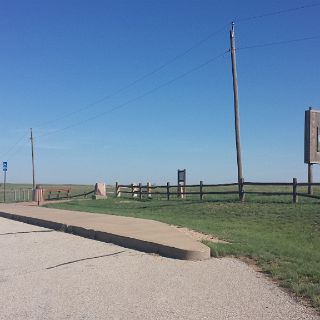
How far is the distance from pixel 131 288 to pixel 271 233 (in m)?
7.10

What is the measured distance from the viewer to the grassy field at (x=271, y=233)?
825cm

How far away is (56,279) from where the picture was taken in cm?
856

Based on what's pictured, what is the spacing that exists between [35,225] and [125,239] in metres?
→ 6.89

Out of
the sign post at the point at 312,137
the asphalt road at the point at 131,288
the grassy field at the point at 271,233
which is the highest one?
the sign post at the point at 312,137

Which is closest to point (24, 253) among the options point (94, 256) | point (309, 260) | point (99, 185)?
point (94, 256)

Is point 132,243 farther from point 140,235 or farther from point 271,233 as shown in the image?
point 271,233

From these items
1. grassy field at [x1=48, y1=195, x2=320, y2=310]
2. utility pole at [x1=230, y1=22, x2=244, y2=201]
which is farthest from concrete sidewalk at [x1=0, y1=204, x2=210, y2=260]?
utility pole at [x1=230, y1=22, x2=244, y2=201]

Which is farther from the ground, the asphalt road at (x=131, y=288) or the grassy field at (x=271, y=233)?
the grassy field at (x=271, y=233)

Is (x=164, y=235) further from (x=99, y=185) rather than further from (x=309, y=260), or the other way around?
(x=99, y=185)

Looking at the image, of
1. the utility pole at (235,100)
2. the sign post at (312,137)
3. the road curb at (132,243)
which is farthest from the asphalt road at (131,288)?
the utility pole at (235,100)

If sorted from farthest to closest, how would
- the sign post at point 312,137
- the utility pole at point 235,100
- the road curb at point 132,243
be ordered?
the utility pole at point 235,100 → the sign post at point 312,137 → the road curb at point 132,243

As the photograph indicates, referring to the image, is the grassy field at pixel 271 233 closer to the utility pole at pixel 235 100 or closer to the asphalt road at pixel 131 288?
the asphalt road at pixel 131 288

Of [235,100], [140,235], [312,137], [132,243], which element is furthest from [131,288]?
[235,100]

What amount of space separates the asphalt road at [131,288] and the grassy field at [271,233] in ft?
1.39
